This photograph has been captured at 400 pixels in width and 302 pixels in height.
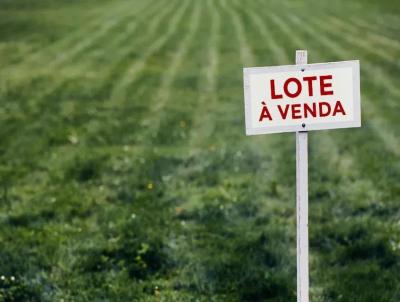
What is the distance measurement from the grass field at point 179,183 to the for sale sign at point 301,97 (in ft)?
5.02

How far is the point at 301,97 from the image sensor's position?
3.51m

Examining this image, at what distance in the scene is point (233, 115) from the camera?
353 inches

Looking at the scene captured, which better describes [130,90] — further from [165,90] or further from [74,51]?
[74,51]

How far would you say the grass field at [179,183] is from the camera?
4930 millimetres

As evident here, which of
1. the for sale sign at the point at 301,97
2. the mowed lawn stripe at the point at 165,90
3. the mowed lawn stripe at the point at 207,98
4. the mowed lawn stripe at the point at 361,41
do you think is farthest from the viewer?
the mowed lawn stripe at the point at 361,41

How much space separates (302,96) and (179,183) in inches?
131

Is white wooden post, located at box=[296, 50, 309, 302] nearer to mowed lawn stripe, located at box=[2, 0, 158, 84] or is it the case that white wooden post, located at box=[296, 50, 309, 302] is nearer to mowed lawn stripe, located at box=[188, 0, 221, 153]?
mowed lawn stripe, located at box=[188, 0, 221, 153]

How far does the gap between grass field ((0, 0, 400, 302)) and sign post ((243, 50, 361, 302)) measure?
1530 millimetres

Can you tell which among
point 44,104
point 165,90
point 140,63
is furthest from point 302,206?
point 140,63

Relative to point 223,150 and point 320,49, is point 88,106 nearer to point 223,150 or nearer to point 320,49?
point 223,150

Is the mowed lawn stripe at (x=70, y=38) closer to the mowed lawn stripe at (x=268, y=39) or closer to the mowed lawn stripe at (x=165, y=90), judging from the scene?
the mowed lawn stripe at (x=165, y=90)

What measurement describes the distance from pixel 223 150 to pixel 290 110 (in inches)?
161

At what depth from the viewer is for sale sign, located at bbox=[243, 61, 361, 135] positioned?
11.5 ft

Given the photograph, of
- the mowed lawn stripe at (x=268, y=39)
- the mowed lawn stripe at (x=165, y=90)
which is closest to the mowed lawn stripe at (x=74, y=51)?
the mowed lawn stripe at (x=165, y=90)
